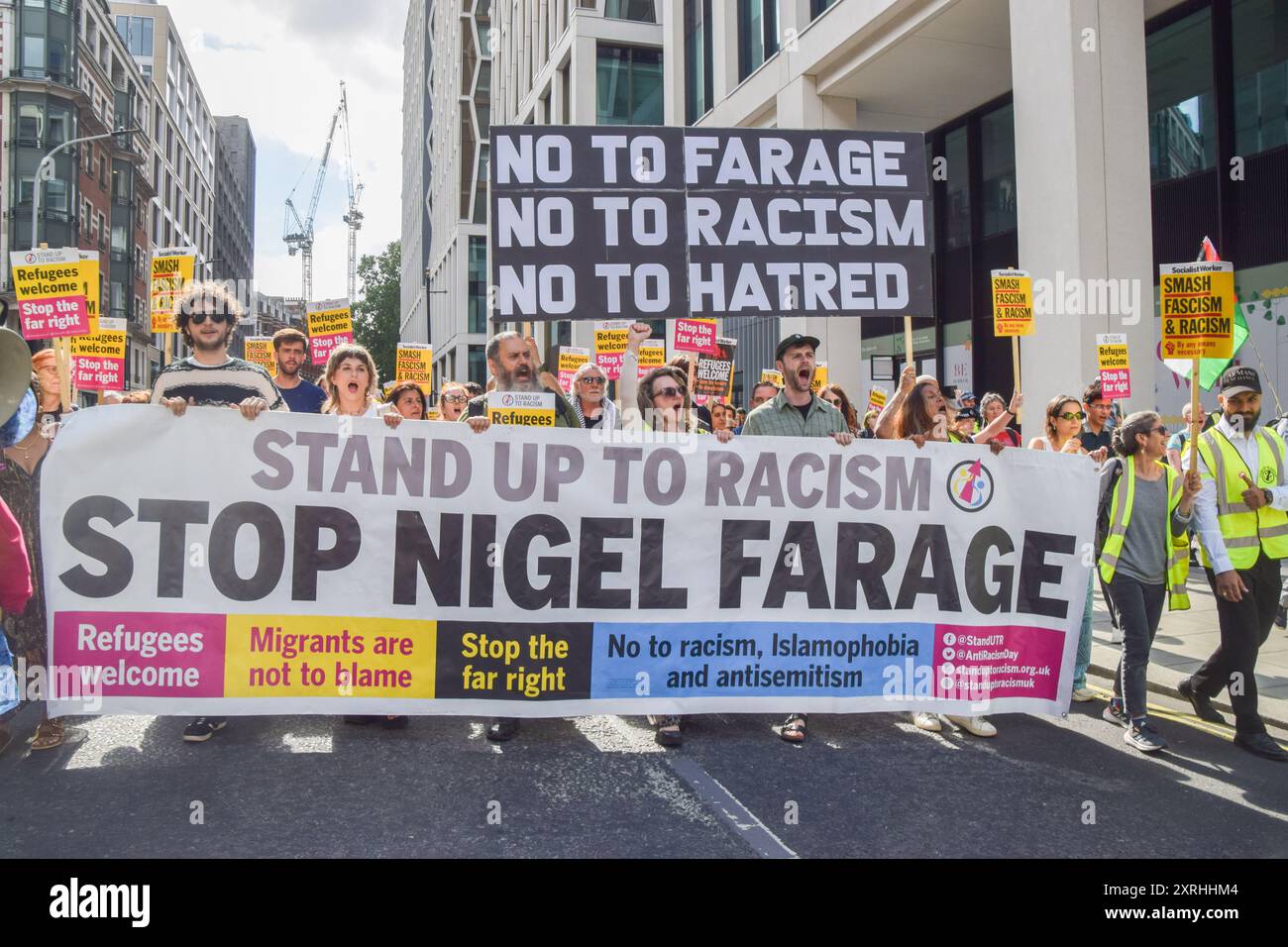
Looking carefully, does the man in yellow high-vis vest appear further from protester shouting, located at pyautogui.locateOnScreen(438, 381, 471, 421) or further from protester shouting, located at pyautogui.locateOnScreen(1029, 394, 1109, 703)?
protester shouting, located at pyautogui.locateOnScreen(438, 381, 471, 421)

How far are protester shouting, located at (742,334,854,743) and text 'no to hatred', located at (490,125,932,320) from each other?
518mm

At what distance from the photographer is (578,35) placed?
97.0ft

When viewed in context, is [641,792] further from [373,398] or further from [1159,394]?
[1159,394]

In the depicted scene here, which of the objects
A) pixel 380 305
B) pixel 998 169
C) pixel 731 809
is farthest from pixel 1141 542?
pixel 380 305

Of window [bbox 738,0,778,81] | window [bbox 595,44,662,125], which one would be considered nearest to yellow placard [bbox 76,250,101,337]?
window [bbox 738,0,778,81]

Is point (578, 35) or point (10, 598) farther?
point (578, 35)

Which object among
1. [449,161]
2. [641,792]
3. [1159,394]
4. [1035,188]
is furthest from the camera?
[449,161]

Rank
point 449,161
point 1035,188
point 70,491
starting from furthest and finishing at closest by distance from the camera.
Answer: point 449,161 → point 1035,188 → point 70,491

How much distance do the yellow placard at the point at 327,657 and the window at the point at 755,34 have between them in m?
17.5

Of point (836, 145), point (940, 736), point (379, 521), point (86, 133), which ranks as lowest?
point (940, 736)

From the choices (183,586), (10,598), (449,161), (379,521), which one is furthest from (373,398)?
(449,161)

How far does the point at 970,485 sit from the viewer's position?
5133 millimetres

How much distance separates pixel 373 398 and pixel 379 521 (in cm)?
148

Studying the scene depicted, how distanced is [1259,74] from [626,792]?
1363 centimetres
